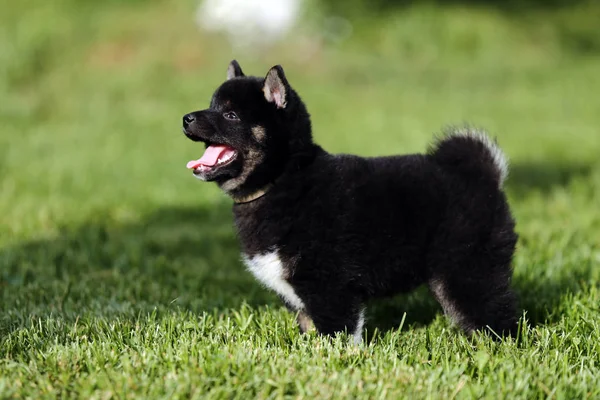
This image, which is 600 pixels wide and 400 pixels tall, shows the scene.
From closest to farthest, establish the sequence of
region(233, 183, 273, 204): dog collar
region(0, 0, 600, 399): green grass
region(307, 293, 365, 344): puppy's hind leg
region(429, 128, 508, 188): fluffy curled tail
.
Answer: region(0, 0, 600, 399): green grass → region(307, 293, 365, 344): puppy's hind leg → region(233, 183, 273, 204): dog collar → region(429, 128, 508, 188): fluffy curled tail

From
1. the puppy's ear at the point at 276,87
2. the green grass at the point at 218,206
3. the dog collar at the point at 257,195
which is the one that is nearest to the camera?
the green grass at the point at 218,206

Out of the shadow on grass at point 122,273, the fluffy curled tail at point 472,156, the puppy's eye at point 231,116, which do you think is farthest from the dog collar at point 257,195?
the fluffy curled tail at point 472,156

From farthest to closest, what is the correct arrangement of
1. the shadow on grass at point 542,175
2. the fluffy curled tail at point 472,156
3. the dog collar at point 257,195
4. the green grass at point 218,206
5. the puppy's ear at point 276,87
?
the shadow on grass at point 542,175 → the fluffy curled tail at point 472,156 → the dog collar at point 257,195 → the puppy's ear at point 276,87 → the green grass at point 218,206

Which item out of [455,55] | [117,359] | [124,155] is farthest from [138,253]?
[455,55]

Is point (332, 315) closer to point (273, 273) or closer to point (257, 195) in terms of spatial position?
point (273, 273)

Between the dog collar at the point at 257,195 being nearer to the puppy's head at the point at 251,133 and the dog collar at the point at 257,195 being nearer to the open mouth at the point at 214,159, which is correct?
the puppy's head at the point at 251,133

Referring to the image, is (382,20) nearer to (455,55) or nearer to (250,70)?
(455,55)

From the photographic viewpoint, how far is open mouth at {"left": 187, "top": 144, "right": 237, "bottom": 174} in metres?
4.08

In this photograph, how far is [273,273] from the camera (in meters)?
3.94

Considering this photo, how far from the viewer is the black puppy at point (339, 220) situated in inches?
154

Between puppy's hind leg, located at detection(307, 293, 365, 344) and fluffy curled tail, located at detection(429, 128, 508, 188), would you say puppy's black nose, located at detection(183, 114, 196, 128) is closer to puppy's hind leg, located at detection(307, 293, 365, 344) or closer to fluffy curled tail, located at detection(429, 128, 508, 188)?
puppy's hind leg, located at detection(307, 293, 365, 344)

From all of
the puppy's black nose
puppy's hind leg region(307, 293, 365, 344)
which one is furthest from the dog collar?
puppy's hind leg region(307, 293, 365, 344)

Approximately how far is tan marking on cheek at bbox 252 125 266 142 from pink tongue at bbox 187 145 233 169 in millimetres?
209

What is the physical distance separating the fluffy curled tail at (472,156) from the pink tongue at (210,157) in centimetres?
135
